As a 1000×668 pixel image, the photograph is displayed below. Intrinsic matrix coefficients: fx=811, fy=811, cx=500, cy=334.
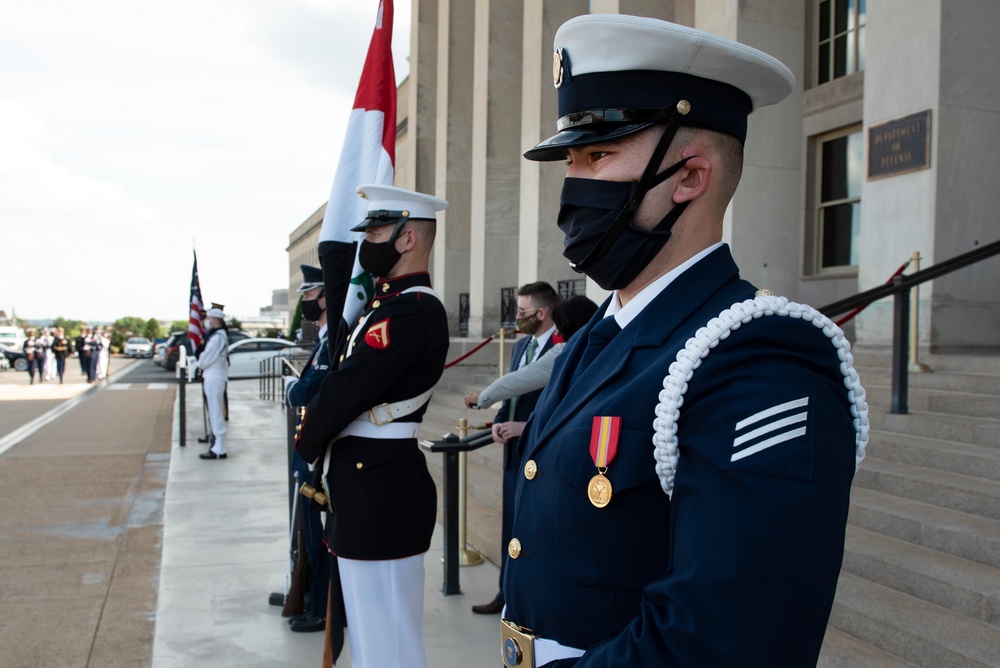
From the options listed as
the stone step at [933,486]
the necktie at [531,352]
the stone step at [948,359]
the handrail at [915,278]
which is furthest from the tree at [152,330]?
the stone step at [933,486]

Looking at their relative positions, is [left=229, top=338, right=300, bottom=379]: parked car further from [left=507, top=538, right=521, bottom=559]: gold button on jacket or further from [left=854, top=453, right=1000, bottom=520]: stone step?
[left=507, top=538, right=521, bottom=559]: gold button on jacket

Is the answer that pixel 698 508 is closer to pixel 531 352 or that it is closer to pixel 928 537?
pixel 928 537

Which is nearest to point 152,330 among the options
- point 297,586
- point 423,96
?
point 423,96

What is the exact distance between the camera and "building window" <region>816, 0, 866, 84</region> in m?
9.88

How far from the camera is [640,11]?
31.4 ft

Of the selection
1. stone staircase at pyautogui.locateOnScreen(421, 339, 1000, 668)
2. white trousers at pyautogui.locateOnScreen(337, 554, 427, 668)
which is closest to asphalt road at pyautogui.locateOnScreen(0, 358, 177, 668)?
white trousers at pyautogui.locateOnScreen(337, 554, 427, 668)

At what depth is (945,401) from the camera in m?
5.45

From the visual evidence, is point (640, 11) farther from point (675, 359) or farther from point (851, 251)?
point (675, 359)

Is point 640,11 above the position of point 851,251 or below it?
above

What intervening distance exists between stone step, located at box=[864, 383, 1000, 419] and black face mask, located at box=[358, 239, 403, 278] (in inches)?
154

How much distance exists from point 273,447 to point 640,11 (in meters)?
7.82

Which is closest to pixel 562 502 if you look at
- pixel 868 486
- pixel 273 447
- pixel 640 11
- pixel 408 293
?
pixel 408 293

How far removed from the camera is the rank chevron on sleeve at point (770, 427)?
1183mm

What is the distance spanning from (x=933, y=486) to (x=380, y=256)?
10.8ft
